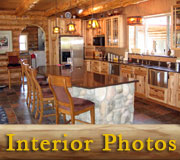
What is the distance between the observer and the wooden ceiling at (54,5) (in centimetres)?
648

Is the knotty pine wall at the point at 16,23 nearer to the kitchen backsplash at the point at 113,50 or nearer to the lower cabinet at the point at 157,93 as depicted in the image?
the kitchen backsplash at the point at 113,50

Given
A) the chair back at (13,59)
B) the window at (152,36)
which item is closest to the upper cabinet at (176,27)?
the window at (152,36)

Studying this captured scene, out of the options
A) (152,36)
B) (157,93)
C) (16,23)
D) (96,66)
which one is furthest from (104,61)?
(16,23)

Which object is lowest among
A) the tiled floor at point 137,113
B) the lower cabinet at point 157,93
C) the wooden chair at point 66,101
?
the tiled floor at point 137,113

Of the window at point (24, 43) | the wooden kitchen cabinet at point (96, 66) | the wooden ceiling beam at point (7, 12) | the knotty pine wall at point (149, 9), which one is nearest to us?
the knotty pine wall at point (149, 9)

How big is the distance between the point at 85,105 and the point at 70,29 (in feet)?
8.11

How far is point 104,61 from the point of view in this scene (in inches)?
315

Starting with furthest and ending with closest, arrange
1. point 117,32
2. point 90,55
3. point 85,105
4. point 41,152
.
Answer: point 90,55 < point 117,32 < point 85,105 < point 41,152

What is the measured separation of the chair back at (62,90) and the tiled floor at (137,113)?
122cm

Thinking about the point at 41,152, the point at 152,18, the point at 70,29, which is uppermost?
the point at 152,18

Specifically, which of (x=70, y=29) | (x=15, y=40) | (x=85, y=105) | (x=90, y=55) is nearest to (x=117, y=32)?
(x=90, y=55)

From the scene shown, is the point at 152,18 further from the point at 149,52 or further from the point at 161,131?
the point at 161,131

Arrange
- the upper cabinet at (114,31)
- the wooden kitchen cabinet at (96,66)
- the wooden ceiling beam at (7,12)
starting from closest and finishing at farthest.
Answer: the upper cabinet at (114,31) → the wooden kitchen cabinet at (96,66) → the wooden ceiling beam at (7,12)

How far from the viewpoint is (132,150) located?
2.87ft
